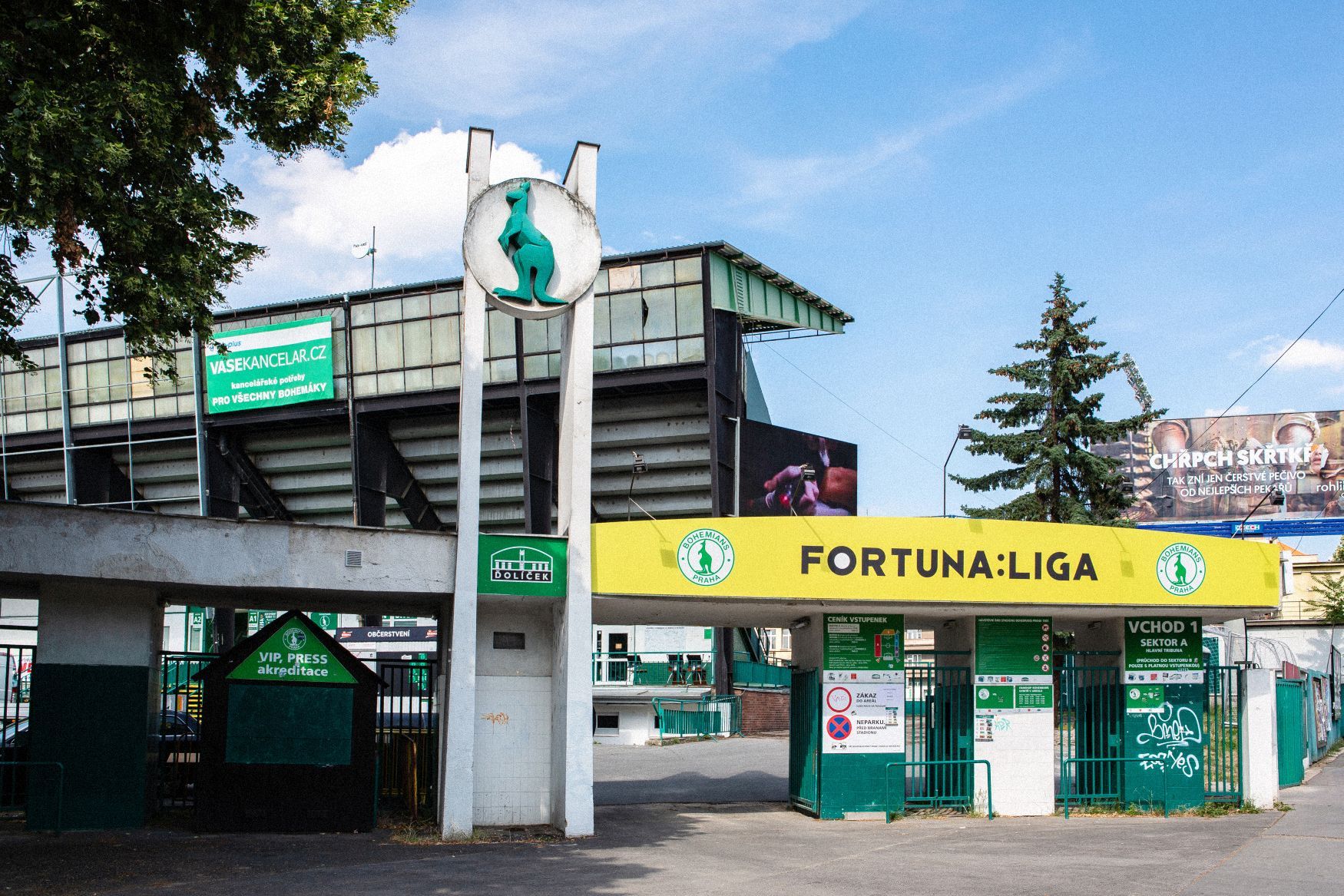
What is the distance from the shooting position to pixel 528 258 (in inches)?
648

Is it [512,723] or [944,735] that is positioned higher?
[512,723]

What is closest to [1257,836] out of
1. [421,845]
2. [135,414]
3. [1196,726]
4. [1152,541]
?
[1196,726]

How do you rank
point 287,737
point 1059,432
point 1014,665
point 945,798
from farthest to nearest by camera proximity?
point 1059,432
point 1014,665
point 945,798
point 287,737

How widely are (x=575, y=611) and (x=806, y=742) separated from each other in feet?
15.3

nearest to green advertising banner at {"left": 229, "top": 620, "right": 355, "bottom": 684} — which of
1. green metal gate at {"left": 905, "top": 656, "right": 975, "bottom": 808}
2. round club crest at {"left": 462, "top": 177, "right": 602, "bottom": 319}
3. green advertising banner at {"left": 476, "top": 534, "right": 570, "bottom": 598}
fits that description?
green advertising banner at {"left": 476, "top": 534, "right": 570, "bottom": 598}

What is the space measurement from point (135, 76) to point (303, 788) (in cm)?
875

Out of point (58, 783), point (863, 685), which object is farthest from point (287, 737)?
point (863, 685)

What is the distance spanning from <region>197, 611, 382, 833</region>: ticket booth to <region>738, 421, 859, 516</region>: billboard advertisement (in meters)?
25.9

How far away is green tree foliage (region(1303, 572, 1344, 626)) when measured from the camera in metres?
44.3

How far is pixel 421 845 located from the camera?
1484 cm

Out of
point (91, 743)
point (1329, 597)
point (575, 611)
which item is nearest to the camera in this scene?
point (91, 743)

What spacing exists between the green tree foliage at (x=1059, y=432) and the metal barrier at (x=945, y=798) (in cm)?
1821

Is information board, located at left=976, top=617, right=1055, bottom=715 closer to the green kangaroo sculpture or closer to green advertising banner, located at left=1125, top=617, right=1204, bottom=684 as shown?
green advertising banner, located at left=1125, top=617, right=1204, bottom=684

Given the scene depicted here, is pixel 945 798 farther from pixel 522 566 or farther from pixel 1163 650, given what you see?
pixel 522 566
